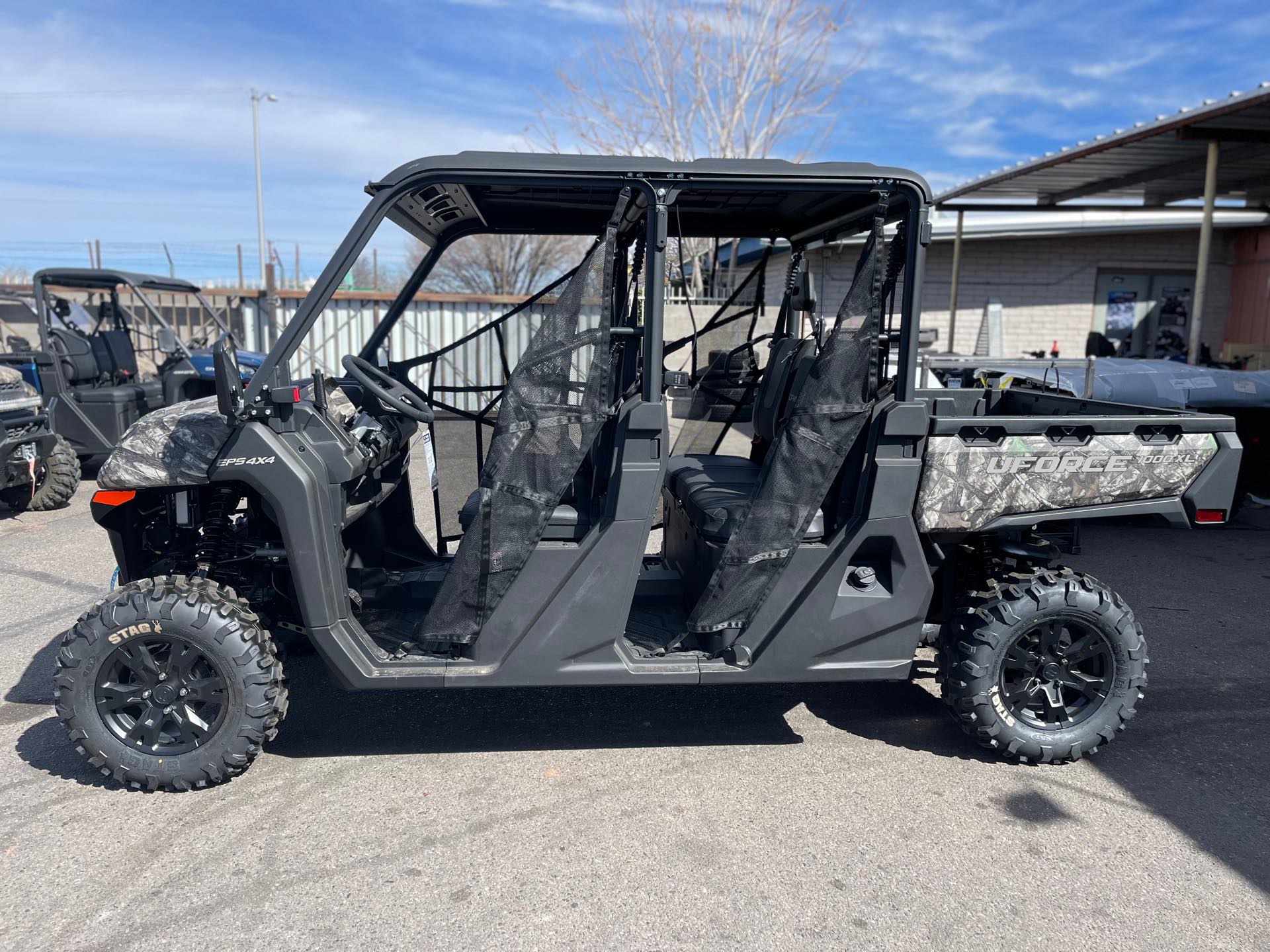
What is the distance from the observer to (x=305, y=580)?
10.6ft

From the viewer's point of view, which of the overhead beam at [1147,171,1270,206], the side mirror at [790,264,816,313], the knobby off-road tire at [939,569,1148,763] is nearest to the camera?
the knobby off-road tire at [939,569,1148,763]

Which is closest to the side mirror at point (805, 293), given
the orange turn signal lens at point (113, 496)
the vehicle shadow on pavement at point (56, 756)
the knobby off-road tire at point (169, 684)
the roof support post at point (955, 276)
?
the knobby off-road tire at point (169, 684)

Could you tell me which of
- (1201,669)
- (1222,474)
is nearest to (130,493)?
(1222,474)

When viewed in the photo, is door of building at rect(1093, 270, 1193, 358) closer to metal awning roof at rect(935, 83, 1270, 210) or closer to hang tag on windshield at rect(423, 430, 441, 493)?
metal awning roof at rect(935, 83, 1270, 210)

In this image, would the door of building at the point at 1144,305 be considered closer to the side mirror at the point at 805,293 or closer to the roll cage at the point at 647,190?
the side mirror at the point at 805,293

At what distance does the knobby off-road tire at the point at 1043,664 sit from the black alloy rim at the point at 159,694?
2.81m

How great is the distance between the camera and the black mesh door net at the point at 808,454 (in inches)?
128

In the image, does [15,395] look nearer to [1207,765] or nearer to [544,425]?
[544,425]

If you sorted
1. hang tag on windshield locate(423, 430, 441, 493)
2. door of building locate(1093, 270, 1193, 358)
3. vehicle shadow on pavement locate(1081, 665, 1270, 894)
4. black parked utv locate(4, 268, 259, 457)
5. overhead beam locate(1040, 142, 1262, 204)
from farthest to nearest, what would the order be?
A: door of building locate(1093, 270, 1193, 358)
overhead beam locate(1040, 142, 1262, 204)
black parked utv locate(4, 268, 259, 457)
hang tag on windshield locate(423, 430, 441, 493)
vehicle shadow on pavement locate(1081, 665, 1270, 894)

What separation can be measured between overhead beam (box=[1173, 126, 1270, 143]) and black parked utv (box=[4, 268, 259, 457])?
10.4 metres

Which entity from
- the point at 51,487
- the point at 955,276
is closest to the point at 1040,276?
the point at 955,276

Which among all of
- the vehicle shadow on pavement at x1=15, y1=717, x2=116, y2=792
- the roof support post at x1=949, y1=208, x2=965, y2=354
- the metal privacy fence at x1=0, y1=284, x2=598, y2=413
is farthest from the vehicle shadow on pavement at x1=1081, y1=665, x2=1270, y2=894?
the roof support post at x1=949, y1=208, x2=965, y2=354

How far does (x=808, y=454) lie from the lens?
129 inches

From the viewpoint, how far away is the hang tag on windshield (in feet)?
13.8
